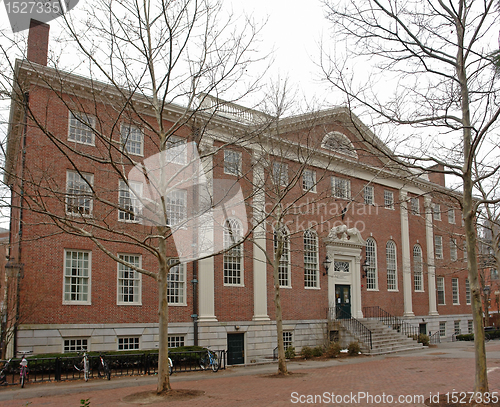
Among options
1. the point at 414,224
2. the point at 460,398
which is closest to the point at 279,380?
the point at 460,398

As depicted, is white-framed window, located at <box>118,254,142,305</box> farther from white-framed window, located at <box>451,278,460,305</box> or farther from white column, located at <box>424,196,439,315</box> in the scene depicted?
white-framed window, located at <box>451,278,460,305</box>

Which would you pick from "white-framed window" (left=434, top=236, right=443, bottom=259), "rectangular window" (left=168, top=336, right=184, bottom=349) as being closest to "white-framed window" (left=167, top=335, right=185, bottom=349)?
"rectangular window" (left=168, top=336, right=184, bottom=349)

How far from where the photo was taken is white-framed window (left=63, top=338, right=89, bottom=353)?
18.4m

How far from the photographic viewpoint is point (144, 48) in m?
Answer: 13.0

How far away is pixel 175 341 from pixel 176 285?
2411 millimetres

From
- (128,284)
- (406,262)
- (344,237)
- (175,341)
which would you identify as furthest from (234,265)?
(406,262)

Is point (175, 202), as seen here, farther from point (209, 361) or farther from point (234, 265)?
point (209, 361)

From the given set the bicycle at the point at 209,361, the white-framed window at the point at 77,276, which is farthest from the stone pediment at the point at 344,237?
the white-framed window at the point at 77,276

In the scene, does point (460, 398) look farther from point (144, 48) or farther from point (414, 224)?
point (414, 224)

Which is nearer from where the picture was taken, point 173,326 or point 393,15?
point 393,15

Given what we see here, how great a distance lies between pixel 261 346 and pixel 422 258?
17.3m

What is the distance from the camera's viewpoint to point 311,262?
27531mm

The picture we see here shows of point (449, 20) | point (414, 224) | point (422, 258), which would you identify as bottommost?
point (422, 258)

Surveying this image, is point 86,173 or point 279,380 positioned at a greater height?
point 86,173
